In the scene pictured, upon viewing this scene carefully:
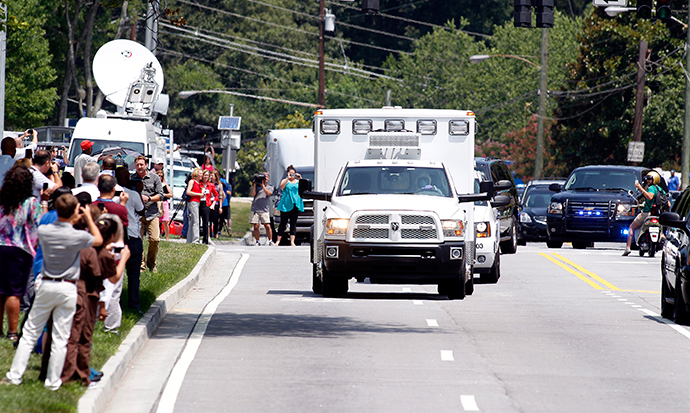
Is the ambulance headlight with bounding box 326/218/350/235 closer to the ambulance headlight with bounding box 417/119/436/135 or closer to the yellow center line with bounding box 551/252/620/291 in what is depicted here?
the ambulance headlight with bounding box 417/119/436/135

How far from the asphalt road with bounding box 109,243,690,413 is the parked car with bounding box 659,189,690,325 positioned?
24 cm

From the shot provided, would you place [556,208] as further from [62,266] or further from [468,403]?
[62,266]

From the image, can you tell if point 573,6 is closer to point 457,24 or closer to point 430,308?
point 457,24

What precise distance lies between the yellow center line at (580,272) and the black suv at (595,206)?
2872mm

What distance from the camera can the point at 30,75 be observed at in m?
49.3

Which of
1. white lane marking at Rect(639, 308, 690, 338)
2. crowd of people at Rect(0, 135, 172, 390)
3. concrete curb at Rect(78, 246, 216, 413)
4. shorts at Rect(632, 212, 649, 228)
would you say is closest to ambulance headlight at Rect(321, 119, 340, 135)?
concrete curb at Rect(78, 246, 216, 413)

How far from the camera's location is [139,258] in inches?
524

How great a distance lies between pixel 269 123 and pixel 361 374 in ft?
248

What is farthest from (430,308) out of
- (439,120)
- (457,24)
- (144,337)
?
(457,24)

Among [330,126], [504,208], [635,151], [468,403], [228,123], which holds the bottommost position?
[468,403]

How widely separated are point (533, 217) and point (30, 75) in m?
25.0

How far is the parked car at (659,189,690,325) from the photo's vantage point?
14156 mm

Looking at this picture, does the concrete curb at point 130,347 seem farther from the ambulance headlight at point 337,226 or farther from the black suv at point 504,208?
the black suv at point 504,208

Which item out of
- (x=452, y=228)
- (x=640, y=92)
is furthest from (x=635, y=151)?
(x=452, y=228)
